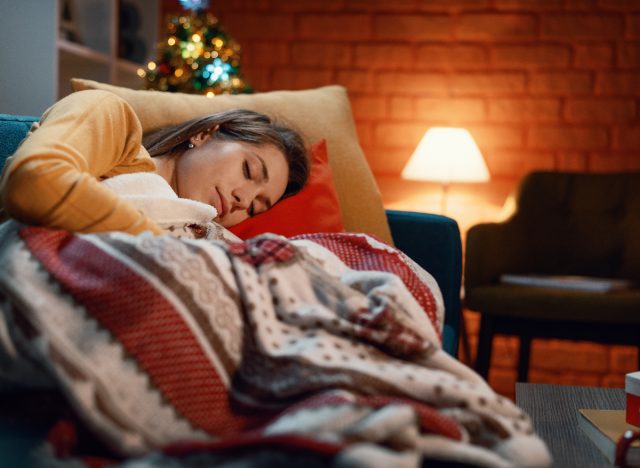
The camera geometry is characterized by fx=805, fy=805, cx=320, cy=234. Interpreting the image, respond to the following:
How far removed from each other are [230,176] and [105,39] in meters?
1.79

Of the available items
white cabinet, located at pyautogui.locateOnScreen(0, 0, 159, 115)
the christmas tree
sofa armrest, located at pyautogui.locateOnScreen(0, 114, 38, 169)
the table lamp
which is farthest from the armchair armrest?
sofa armrest, located at pyautogui.locateOnScreen(0, 114, 38, 169)

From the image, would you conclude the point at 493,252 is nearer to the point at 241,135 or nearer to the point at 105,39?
the point at 241,135

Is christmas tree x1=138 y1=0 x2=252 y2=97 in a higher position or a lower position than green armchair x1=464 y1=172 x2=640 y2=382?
higher

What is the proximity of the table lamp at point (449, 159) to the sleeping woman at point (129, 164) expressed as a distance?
4.44ft

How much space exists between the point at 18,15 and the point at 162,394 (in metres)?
2.07

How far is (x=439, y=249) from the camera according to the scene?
1714mm

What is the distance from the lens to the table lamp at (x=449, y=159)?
2885 millimetres

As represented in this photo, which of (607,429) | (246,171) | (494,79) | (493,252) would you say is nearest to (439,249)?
(246,171)

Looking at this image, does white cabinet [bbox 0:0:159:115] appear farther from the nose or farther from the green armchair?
the green armchair

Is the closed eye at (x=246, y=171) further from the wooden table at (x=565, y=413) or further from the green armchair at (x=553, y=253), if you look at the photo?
the green armchair at (x=553, y=253)

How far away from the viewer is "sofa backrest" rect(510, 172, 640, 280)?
2.75 m

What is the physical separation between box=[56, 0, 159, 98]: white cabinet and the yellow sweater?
4.76 ft

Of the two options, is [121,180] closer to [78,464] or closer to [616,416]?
[78,464]

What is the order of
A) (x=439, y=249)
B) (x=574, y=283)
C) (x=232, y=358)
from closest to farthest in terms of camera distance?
(x=232, y=358) < (x=439, y=249) < (x=574, y=283)
